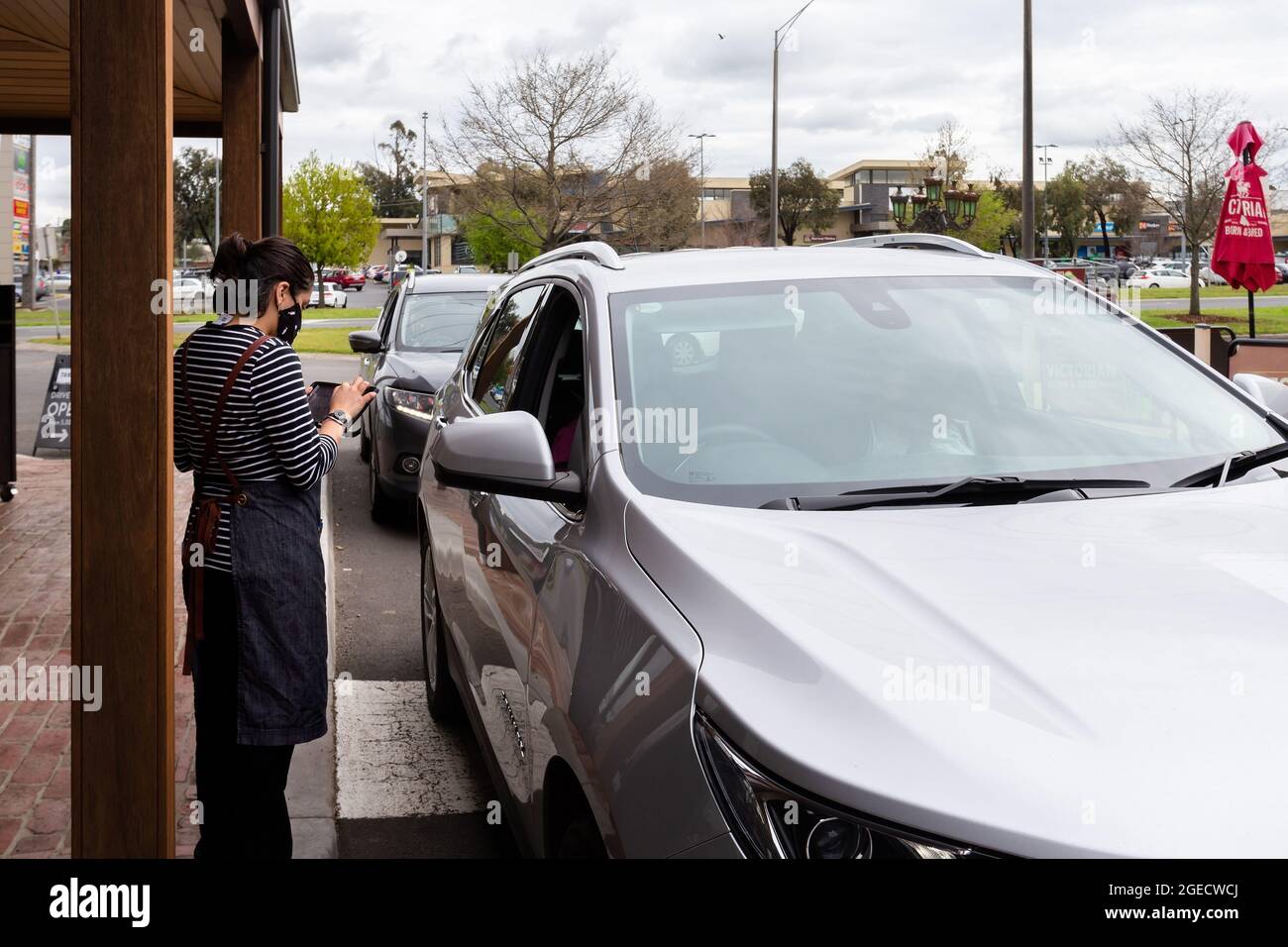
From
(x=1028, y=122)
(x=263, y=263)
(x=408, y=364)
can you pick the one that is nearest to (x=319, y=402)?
(x=263, y=263)

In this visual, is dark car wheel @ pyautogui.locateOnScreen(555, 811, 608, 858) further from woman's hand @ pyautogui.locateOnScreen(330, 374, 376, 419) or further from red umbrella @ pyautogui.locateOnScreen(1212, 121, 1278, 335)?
red umbrella @ pyautogui.locateOnScreen(1212, 121, 1278, 335)

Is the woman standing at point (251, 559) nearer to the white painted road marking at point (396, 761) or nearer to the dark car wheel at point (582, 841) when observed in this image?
the white painted road marking at point (396, 761)

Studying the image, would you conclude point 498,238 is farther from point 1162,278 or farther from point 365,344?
point 365,344

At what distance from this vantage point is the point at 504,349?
4.88 metres

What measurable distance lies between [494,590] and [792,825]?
1.92 metres

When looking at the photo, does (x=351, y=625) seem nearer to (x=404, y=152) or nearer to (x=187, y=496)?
(x=187, y=496)

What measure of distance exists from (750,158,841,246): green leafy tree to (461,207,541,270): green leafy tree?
1840 cm

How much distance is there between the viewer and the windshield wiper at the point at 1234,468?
314 cm

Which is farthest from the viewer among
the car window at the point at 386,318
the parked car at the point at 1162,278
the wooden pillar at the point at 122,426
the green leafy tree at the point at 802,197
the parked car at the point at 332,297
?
the green leafy tree at the point at 802,197

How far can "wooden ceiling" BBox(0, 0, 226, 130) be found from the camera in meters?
7.70

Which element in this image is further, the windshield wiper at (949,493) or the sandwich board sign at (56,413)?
the sandwich board sign at (56,413)

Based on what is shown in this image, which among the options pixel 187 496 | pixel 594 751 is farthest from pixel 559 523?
pixel 187 496

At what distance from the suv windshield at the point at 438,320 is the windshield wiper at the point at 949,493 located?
839 centimetres

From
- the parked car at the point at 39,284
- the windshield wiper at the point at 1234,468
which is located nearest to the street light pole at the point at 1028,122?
the windshield wiper at the point at 1234,468
